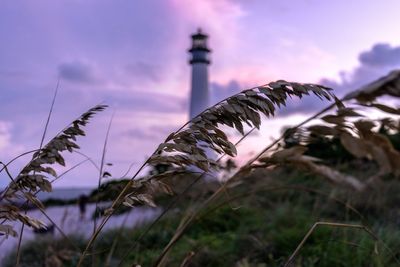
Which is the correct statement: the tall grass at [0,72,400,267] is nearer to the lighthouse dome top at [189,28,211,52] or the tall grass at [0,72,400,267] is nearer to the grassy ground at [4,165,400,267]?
the grassy ground at [4,165,400,267]

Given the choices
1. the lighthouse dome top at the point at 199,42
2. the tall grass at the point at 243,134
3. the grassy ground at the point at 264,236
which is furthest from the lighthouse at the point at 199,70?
the tall grass at the point at 243,134

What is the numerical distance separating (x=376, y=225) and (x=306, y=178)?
13.3ft

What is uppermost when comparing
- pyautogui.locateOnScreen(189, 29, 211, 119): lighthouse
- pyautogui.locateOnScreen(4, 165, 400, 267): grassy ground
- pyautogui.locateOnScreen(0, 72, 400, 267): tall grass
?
pyautogui.locateOnScreen(189, 29, 211, 119): lighthouse

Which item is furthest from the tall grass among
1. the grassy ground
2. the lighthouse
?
the lighthouse

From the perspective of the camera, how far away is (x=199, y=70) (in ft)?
73.3

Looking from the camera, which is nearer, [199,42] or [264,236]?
[264,236]

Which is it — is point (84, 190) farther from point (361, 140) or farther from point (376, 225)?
point (361, 140)

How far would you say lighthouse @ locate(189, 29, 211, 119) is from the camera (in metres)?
21.7

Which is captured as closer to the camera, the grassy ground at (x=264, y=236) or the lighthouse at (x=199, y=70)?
the grassy ground at (x=264, y=236)

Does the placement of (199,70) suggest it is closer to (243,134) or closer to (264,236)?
(264,236)

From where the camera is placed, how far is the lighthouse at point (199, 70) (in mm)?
21734

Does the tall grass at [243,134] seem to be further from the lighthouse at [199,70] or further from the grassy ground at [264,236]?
the lighthouse at [199,70]

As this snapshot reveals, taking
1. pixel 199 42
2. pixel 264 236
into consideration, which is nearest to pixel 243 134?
pixel 264 236

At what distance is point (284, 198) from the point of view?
7.59 metres
